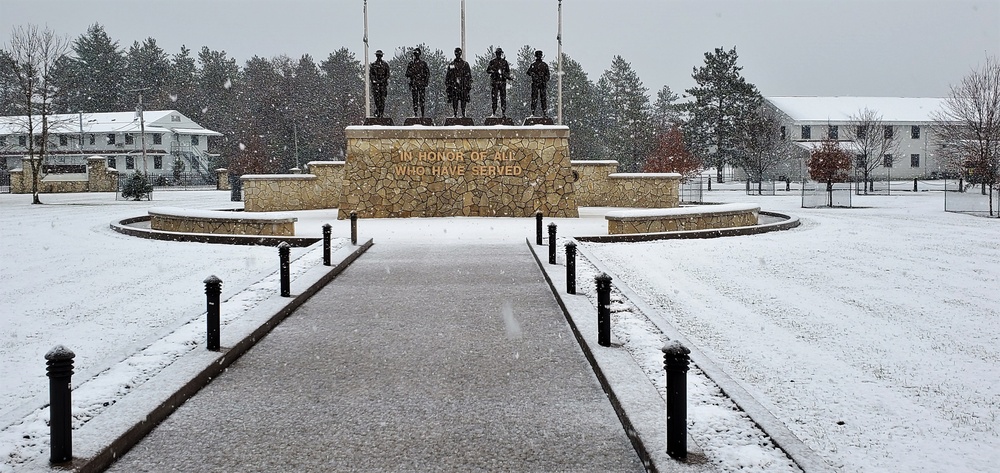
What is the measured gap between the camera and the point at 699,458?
4.81 meters

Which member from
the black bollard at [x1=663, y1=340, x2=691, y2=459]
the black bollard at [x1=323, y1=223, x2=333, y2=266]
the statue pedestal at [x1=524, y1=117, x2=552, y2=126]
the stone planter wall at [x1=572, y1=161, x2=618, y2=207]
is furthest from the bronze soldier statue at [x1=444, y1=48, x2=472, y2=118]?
the black bollard at [x1=663, y1=340, x2=691, y2=459]

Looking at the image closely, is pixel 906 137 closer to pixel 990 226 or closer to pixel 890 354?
pixel 990 226

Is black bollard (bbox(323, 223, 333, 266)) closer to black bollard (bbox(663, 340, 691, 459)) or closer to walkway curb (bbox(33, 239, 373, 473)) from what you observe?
walkway curb (bbox(33, 239, 373, 473))

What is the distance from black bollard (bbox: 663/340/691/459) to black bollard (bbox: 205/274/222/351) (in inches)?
173

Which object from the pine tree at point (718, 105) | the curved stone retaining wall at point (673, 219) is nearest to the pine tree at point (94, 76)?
the pine tree at point (718, 105)

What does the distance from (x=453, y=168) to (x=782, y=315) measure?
1650 cm

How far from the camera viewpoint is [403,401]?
6293mm

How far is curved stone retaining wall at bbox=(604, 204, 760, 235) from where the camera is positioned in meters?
19.1

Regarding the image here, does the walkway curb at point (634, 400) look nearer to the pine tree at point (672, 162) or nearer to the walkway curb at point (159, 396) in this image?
the walkway curb at point (159, 396)

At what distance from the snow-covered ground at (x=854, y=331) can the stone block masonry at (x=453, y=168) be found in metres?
7.64

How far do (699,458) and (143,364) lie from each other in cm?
470

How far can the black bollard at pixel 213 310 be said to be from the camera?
746 cm

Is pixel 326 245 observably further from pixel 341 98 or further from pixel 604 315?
pixel 341 98

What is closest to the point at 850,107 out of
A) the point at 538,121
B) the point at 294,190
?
the point at 538,121
